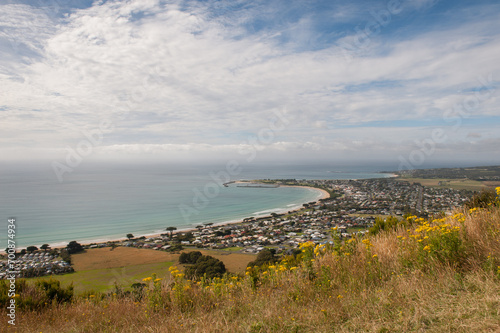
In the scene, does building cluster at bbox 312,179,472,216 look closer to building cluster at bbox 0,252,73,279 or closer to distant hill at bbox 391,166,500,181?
distant hill at bbox 391,166,500,181

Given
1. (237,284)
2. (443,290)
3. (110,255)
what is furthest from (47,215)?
(443,290)

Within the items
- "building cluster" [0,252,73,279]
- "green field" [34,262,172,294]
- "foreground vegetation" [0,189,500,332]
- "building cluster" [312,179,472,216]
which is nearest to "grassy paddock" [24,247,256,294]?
"green field" [34,262,172,294]

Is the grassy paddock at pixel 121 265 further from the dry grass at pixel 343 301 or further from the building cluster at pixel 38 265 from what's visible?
the dry grass at pixel 343 301

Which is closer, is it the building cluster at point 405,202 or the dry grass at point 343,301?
the dry grass at point 343,301

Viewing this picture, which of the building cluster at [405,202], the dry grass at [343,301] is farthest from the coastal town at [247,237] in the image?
the dry grass at [343,301]

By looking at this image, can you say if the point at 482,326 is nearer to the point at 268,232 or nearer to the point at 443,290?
the point at 443,290
